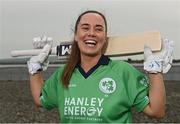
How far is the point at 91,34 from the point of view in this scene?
2691 millimetres

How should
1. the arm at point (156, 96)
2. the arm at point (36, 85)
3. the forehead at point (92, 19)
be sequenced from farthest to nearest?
the arm at point (36, 85), the forehead at point (92, 19), the arm at point (156, 96)

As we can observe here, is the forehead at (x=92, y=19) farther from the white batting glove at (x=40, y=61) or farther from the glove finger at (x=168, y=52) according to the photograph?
the white batting glove at (x=40, y=61)

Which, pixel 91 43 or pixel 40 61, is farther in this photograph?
pixel 40 61

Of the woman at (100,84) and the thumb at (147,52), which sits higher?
the thumb at (147,52)

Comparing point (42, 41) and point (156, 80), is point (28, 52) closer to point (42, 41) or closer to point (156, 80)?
point (42, 41)

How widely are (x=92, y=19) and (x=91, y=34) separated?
4.2 inches

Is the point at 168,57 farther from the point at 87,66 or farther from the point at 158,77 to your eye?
the point at 87,66

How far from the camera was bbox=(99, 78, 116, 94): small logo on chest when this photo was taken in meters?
2.66

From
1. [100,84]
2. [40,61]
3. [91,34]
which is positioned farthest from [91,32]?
[40,61]

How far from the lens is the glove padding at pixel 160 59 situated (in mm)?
2668

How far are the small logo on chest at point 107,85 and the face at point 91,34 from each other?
19cm

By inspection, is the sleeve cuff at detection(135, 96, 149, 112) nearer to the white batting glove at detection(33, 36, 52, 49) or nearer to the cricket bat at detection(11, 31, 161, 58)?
the cricket bat at detection(11, 31, 161, 58)

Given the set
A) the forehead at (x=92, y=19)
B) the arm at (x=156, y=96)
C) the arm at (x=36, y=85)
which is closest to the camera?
the arm at (x=156, y=96)

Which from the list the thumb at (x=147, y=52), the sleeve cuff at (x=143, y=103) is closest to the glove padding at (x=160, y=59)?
the thumb at (x=147, y=52)
